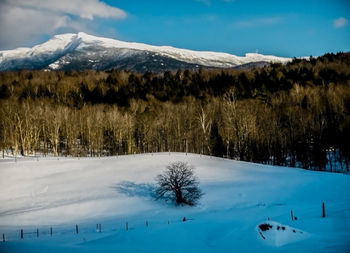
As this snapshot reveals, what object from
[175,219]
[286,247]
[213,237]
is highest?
[286,247]

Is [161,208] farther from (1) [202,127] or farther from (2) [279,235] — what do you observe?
(1) [202,127]

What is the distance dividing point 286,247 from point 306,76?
94.6 metres

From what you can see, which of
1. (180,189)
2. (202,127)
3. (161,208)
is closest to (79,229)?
(161,208)

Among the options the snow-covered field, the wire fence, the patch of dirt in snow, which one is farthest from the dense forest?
the patch of dirt in snow

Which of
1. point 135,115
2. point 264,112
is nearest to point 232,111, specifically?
point 264,112

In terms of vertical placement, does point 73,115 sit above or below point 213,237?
above

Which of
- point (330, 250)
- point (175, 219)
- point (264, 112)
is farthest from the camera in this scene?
point (264, 112)

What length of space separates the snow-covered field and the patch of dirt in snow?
58mm

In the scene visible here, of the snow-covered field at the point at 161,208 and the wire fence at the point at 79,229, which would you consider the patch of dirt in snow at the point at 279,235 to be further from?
the wire fence at the point at 79,229

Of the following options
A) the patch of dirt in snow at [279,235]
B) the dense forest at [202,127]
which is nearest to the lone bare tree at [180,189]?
the patch of dirt in snow at [279,235]

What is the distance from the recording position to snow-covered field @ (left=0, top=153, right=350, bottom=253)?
17859 mm

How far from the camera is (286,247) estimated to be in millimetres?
15961

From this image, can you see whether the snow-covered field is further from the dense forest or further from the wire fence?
the dense forest

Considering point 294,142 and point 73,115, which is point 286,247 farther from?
→ point 73,115
